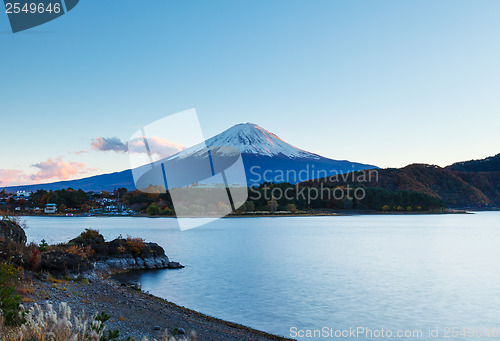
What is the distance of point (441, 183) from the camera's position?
143625mm

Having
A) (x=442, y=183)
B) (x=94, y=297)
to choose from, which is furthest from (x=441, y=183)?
(x=94, y=297)

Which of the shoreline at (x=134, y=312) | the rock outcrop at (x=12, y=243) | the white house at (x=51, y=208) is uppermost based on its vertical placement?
the white house at (x=51, y=208)

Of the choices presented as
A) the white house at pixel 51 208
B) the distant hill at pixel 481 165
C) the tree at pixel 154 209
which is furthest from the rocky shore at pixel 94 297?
the distant hill at pixel 481 165

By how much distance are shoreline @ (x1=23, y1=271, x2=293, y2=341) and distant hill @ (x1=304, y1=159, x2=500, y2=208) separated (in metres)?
126

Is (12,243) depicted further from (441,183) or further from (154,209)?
(441,183)

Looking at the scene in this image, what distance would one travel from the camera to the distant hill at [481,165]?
16000 centimetres

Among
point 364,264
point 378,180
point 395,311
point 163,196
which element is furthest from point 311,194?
point 395,311

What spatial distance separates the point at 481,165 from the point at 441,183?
35.6 meters

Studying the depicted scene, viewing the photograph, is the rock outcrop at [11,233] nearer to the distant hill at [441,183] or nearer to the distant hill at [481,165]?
the distant hill at [441,183]

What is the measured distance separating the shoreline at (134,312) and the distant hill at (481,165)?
578ft

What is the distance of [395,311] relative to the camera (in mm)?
14656

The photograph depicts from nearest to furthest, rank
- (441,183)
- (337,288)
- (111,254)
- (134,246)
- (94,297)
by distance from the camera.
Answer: (94,297), (337,288), (111,254), (134,246), (441,183)

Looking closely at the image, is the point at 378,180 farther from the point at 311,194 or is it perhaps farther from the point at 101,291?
the point at 101,291

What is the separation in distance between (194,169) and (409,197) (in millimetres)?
83774
